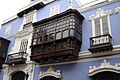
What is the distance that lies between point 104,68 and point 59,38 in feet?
11.6

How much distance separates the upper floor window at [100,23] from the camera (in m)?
10.2

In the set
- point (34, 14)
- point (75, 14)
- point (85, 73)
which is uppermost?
point (34, 14)

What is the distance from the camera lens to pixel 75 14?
1098 centimetres

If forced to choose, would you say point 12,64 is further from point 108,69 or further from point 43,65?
point 108,69

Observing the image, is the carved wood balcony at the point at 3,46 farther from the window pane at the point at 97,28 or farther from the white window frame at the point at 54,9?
the window pane at the point at 97,28

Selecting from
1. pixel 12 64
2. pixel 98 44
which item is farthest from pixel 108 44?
pixel 12 64

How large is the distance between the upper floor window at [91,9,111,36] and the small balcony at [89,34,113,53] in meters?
0.77

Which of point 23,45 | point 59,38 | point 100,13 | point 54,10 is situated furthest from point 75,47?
point 23,45

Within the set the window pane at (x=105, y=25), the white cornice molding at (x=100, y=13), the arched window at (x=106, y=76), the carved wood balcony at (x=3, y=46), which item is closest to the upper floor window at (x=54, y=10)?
the white cornice molding at (x=100, y=13)

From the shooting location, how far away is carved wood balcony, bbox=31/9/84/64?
395 inches

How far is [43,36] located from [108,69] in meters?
5.25

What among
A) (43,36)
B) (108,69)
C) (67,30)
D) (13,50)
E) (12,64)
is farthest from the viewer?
(13,50)

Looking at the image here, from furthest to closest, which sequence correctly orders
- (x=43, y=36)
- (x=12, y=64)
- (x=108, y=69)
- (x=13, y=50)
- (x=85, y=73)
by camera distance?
(x=13, y=50), (x=12, y=64), (x=43, y=36), (x=85, y=73), (x=108, y=69)

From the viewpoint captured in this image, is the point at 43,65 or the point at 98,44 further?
the point at 43,65
